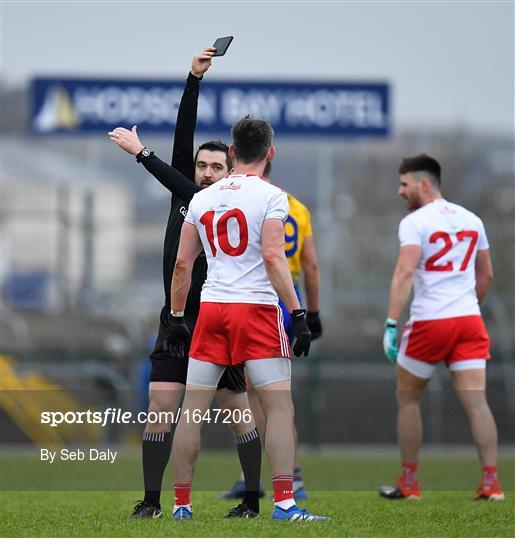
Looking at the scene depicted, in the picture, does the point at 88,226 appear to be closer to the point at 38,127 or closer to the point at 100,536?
the point at 38,127

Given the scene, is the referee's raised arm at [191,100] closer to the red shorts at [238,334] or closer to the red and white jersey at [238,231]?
the red and white jersey at [238,231]

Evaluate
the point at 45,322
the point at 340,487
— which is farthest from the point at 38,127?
the point at 340,487

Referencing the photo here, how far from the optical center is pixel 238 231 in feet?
19.9

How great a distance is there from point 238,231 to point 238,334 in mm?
484

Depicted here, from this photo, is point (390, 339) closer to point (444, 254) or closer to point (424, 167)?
point (444, 254)

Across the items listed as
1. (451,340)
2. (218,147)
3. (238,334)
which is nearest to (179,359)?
(238,334)

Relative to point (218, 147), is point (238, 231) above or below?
below

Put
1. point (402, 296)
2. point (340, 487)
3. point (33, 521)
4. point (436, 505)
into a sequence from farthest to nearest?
point (340, 487) → point (402, 296) → point (436, 505) → point (33, 521)

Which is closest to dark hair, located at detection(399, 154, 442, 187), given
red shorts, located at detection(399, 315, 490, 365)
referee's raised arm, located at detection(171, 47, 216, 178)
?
red shorts, located at detection(399, 315, 490, 365)

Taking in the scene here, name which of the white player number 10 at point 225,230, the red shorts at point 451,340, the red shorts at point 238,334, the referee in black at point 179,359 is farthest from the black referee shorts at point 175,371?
the red shorts at point 451,340

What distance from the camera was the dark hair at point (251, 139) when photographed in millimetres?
6125

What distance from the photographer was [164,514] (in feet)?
22.4

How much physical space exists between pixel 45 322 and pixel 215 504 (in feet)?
40.2

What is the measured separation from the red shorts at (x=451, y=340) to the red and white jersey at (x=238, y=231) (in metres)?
2.40
